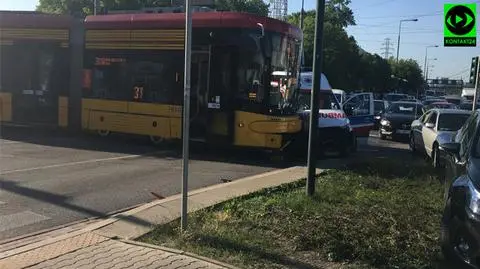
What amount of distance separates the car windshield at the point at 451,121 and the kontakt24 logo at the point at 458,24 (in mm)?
2378

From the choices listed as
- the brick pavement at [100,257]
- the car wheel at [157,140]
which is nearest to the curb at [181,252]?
the brick pavement at [100,257]

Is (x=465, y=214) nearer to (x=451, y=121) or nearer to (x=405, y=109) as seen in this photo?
(x=451, y=121)

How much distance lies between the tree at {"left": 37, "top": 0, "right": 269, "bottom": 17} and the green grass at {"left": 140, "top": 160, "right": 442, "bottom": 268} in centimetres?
4039

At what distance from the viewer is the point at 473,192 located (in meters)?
5.19

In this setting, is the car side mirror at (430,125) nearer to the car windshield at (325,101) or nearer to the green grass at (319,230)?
the car windshield at (325,101)

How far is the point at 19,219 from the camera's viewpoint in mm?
7488

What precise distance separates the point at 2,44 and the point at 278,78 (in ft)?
30.7

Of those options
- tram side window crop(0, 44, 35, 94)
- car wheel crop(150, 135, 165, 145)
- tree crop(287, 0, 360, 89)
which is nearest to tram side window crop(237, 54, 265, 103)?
car wheel crop(150, 135, 165, 145)

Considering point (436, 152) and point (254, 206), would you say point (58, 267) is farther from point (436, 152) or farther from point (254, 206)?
point (436, 152)

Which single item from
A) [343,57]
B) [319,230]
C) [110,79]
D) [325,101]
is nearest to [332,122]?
[325,101]

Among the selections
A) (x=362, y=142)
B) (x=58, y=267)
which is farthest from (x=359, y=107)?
(x=58, y=267)

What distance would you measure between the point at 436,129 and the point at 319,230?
9441 millimetres

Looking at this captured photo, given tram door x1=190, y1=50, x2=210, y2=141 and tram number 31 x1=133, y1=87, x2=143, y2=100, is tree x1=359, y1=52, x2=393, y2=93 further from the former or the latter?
tram door x1=190, y1=50, x2=210, y2=141

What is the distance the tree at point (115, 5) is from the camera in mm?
54594
